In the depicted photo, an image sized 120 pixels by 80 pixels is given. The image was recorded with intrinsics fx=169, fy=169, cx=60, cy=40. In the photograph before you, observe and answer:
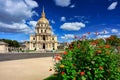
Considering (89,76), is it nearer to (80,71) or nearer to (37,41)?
(80,71)

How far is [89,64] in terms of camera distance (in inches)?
232

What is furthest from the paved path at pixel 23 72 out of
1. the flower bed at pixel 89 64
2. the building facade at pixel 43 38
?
the building facade at pixel 43 38

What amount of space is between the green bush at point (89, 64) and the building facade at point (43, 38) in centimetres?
11188

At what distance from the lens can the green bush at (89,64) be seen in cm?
570

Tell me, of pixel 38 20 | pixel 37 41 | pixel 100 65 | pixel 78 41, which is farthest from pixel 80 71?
pixel 38 20

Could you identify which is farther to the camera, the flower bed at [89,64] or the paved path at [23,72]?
the paved path at [23,72]

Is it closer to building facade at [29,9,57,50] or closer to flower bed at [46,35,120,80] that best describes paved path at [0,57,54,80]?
flower bed at [46,35,120,80]

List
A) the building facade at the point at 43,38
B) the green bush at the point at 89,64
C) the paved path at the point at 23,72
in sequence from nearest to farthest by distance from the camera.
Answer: the green bush at the point at 89,64, the paved path at the point at 23,72, the building facade at the point at 43,38

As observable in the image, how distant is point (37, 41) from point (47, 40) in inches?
287

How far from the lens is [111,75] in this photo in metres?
6.11

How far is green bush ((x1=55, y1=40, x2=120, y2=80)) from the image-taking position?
5703 mm

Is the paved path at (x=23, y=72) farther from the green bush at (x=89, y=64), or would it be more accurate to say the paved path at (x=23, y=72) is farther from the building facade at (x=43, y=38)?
the building facade at (x=43, y=38)

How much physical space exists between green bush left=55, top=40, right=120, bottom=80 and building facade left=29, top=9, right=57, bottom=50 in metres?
112

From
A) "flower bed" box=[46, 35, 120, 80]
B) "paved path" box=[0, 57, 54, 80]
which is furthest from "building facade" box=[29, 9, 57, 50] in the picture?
"flower bed" box=[46, 35, 120, 80]
